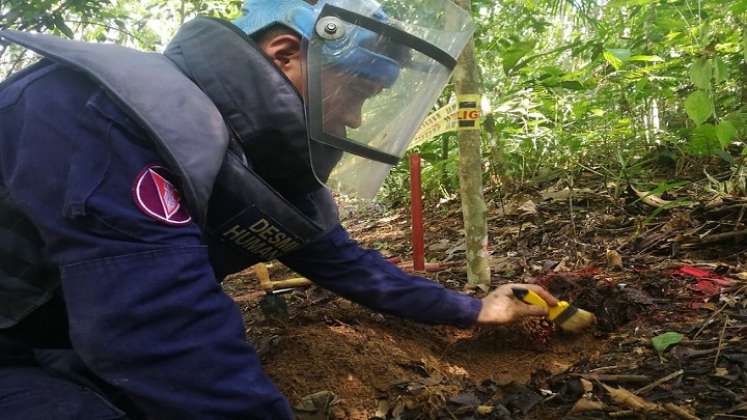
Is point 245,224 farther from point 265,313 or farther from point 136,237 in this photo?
point 265,313

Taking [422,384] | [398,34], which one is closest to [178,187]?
[398,34]

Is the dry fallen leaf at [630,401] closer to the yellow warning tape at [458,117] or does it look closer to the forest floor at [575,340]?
the forest floor at [575,340]

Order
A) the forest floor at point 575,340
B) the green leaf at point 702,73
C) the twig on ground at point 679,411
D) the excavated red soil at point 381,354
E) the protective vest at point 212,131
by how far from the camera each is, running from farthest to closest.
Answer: the green leaf at point 702,73
the excavated red soil at point 381,354
the forest floor at point 575,340
the twig on ground at point 679,411
the protective vest at point 212,131

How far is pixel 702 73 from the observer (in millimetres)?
2508

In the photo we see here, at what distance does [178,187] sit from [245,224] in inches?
12.1

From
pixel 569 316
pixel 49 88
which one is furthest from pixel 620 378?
pixel 49 88

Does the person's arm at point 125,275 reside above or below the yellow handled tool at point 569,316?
above

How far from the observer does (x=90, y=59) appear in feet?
4.21

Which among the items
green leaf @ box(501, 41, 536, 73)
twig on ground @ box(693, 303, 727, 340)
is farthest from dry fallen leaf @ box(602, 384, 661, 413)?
green leaf @ box(501, 41, 536, 73)

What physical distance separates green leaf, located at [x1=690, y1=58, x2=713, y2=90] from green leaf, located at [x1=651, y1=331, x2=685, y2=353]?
116 cm

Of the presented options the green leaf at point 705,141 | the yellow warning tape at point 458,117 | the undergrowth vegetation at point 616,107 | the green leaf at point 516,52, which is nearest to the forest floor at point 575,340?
the green leaf at point 705,141

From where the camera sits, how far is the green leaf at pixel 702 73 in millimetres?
2500

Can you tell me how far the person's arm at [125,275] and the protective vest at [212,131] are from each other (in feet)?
0.26

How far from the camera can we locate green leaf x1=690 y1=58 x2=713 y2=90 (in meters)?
2.50
